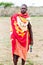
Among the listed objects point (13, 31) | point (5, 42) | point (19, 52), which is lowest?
point (5, 42)

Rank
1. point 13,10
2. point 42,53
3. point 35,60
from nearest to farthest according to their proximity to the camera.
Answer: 1. point 35,60
2. point 42,53
3. point 13,10

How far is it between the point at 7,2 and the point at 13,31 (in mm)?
25832

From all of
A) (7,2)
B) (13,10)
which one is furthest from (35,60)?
(7,2)

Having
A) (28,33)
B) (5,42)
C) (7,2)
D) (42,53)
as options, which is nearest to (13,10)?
(7,2)

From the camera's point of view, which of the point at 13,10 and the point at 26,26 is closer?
the point at 26,26

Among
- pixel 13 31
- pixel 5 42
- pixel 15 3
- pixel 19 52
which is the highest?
pixel 13 31

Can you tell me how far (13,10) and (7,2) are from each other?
3.66 m

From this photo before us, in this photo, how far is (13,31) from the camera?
7250mm

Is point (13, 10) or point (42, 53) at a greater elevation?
point (42, 53)

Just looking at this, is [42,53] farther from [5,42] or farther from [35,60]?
[5,42]

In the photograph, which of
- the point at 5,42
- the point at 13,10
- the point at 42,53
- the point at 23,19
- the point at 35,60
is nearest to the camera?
the point at 23,19

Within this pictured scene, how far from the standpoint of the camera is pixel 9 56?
975 centimetres

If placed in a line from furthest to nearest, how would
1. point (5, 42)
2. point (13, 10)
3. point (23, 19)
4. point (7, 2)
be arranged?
point (7, 2) < point (13, 10) < point (5, 42) < point (23, 19)

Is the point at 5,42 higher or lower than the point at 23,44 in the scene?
lower
